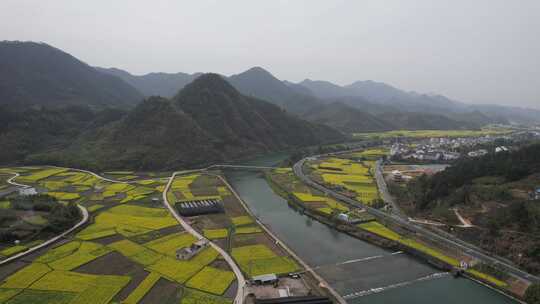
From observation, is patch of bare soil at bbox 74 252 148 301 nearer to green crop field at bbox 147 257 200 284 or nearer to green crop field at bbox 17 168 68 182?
green crop field at bbox 147 257 200 284

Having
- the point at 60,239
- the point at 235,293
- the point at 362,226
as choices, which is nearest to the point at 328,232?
the point at 362,226

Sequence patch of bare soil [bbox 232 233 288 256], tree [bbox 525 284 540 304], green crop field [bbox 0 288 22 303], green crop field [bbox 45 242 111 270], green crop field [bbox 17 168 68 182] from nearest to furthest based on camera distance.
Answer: green crop field [bbox 0 288 22 303] < tree [bbox 525 284 540 304] < green crop field [bbox 45 242 111 270] < patch of bare soil [bbox 232 233 288 256] < green crop field [bbox 17 168 68 182]

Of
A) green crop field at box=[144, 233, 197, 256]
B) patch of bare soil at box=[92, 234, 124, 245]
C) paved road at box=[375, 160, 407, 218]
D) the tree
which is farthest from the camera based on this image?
paved road at box=[375, 160, 407, 218]

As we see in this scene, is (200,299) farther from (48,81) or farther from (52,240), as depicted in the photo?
(48,81)

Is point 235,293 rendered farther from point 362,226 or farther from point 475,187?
point 475,187

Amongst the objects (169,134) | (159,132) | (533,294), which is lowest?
(533,294)

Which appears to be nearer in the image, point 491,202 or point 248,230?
point 248,230

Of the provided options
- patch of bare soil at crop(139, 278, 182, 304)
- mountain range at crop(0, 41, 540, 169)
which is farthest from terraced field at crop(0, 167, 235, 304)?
mountain range at crop(0, 41, 540, 169)

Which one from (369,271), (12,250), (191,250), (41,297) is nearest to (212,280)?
(191,250)
